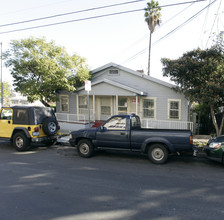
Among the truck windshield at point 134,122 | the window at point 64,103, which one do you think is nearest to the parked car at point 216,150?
the truck windshield at point 134,122

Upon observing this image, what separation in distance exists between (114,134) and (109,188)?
2847 mm

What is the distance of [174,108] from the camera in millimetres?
13820

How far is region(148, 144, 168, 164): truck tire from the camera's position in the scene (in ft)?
23.2

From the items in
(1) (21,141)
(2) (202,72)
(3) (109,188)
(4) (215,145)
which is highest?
(2) (202,72)

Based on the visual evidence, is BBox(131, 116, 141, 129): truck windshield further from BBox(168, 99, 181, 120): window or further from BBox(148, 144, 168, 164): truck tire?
BBox(168, 99, 181, 120): window

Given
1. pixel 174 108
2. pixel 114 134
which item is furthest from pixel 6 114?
pixel 174 108

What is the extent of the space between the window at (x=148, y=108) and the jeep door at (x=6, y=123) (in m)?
8.95

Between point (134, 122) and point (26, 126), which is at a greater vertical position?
point (134, 122)

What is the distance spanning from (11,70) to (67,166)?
35.6ft

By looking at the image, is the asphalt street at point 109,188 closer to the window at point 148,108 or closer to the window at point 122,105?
the window at point 148,108

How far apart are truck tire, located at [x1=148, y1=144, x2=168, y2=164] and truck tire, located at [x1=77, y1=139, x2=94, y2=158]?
233 cm

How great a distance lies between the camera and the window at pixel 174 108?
13656 millimetres

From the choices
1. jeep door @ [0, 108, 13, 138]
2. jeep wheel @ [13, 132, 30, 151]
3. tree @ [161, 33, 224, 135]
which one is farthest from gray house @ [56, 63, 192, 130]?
jeep door @ [0, 108, 13, 138]

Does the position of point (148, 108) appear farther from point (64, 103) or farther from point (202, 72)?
point (64, 103)
